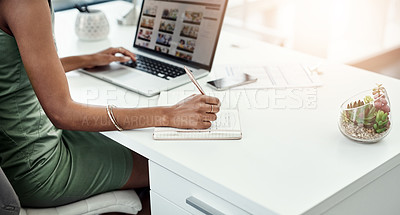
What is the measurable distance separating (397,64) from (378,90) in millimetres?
2604

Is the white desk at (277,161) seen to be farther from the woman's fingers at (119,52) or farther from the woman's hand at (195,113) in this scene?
the woman's fingers at (119,52)

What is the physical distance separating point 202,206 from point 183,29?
767 millimetres

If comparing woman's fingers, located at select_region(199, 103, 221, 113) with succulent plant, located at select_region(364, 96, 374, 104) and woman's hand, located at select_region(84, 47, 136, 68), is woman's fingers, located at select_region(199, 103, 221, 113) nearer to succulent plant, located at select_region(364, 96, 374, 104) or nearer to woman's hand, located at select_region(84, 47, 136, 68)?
succulent plant, located at select_region(364, 96, 374, 104)

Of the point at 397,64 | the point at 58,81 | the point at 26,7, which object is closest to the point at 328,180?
the point at 58,81

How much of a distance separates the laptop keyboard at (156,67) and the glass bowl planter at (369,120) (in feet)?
2.02

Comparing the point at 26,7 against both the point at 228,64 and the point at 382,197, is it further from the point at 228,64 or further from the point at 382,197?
the point at 382,197

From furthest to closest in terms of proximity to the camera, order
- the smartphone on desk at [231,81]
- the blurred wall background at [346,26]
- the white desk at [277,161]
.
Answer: the blurred wall background at [346,26]
the smartphone on desk at [231,81]
the white desk at [277,161]

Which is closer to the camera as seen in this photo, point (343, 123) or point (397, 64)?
point (343, 123)

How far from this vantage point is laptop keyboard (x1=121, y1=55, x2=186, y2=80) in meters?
1.53

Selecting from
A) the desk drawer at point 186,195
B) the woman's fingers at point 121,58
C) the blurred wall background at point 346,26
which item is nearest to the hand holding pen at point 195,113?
the desk drawer at point 186,195

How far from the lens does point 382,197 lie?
1.13m

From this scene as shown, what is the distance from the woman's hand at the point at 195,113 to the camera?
3.80 feet

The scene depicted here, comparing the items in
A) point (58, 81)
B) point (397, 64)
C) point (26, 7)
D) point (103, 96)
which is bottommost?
point (397, 64)

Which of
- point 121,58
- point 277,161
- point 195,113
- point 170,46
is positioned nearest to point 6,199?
point 195,113
